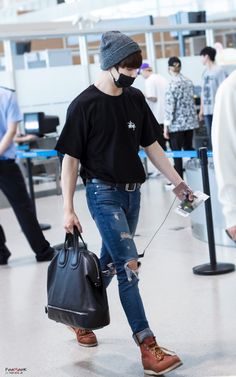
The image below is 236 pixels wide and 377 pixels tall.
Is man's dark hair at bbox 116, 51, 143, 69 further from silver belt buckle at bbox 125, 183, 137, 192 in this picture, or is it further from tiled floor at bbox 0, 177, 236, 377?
tiled floor at bbox 0, 177, 236, 377

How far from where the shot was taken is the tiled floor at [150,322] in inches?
143

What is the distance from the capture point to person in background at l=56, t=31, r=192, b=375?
341cm

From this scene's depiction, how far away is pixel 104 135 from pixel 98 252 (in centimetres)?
295

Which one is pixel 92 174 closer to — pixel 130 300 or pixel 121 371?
pixel 130 300

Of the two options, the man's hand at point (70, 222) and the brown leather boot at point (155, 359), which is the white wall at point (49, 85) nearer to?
the man's hand at point (70, 222)

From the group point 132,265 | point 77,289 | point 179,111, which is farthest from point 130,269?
point 179,111

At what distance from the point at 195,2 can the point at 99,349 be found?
13.3 meters

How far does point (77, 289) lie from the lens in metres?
3.42

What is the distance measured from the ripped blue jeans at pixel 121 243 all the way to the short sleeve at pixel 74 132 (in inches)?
7.3

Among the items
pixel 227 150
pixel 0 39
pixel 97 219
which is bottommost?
pixel 97 219

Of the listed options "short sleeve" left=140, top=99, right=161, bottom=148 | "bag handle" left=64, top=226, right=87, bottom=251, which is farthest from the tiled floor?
"short sleeve" left=140, top=99, right=161, bottom=148

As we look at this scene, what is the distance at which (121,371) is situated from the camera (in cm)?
355

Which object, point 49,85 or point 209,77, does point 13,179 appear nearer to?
point 209,77

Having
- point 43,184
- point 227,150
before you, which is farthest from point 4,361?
point 43,184
